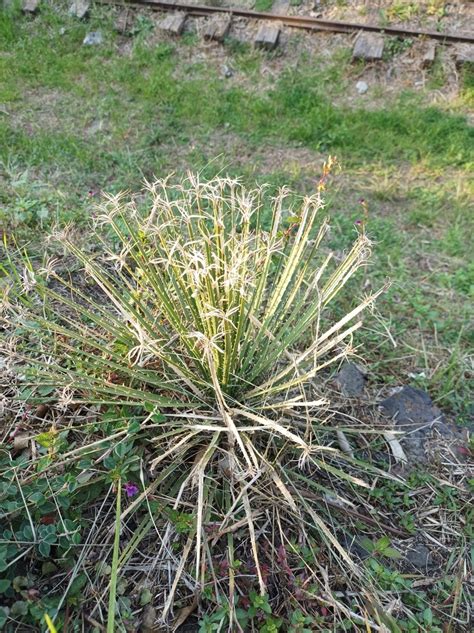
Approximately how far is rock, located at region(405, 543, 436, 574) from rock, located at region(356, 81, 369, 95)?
3.74 metres

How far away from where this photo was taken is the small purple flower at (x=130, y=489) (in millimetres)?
1549

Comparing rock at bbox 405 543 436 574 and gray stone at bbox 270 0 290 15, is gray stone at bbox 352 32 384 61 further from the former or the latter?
rock at bbox 405 543 436 574

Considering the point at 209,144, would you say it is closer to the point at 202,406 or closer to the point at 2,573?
the point at 202,406

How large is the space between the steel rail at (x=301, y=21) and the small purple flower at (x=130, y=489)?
14.7 feet

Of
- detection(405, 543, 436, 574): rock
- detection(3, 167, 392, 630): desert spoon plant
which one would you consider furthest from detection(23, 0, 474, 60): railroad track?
detection(405, 543, 436, 574): rock

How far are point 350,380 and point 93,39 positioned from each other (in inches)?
160

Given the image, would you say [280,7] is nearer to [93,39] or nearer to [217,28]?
[217,28]

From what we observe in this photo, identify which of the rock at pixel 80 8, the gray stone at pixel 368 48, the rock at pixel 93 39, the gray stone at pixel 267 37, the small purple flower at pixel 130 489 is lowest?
the small purple flower at pixel 130 489

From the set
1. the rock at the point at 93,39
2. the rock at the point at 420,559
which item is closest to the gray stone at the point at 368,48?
the rock at the point at 93,39

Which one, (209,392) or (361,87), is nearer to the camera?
(209,392)

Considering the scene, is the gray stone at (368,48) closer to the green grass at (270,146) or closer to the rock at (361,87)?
the green grass at (270,146)

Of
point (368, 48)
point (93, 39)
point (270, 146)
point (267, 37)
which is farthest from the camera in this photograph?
point (93, 39)

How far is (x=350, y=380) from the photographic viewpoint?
7.53 feet

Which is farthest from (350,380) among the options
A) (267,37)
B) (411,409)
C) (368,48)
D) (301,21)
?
(301,21)
